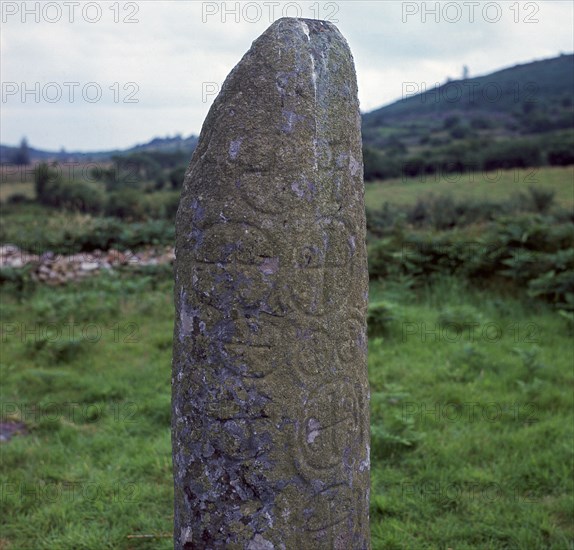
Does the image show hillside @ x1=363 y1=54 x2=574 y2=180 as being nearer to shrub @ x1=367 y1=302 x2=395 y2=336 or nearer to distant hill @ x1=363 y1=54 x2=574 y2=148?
distant hill @ x1=363 y1=54 x2=574 y2=148

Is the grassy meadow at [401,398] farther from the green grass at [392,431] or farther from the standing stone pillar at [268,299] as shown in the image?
the standing stone pillar at [268,299]

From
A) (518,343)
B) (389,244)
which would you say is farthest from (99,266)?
(518,343)

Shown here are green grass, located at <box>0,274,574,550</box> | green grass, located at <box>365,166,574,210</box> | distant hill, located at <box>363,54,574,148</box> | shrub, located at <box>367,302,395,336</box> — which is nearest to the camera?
green grass, located at <box>0,274,574,550</box>

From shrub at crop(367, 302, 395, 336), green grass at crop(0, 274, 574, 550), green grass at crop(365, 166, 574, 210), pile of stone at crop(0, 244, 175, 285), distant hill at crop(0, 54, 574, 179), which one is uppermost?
distant hill at crop(0, 54, 574, 179)

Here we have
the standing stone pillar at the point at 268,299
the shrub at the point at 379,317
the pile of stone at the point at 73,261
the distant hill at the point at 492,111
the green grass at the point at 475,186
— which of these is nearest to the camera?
the standing stone pillar at the point at 268,299

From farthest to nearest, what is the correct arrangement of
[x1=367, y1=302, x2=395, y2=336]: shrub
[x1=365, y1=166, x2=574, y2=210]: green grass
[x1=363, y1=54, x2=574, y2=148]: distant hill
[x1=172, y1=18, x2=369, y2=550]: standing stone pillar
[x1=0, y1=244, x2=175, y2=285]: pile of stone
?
[x1=363, y1=54, x2=574, y2=148]: distant hill, [x1=365, y1=166, x2=574, y2=210]: green grass, [x1=0, y1=244, x2=175, y2=285]: pile of stone, [x1=367, y1=302, x2=395, y2=336]: shrub, [x1=172, y1=18, x2=369, y2=550]: standing stone pillar

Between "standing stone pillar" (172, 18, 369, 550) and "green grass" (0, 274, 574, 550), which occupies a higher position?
"standing stone pillar" (172, 18, 369, 550)

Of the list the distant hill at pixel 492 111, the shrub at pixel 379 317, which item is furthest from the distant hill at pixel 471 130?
the shrub at pixel 379 317

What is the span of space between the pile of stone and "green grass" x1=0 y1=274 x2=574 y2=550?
6.73ft

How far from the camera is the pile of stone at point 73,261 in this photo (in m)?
11.4

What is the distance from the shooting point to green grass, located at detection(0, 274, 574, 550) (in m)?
4.49

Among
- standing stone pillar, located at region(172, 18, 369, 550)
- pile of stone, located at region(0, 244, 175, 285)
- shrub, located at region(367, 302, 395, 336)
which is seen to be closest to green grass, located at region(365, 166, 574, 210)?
pile of stone, located at region(0, 244, 175, 285)

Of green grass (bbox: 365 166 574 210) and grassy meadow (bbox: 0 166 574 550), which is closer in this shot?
grassy meadow (bbox: 0 166 574 550)

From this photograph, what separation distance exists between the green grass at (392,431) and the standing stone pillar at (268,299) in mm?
1693
